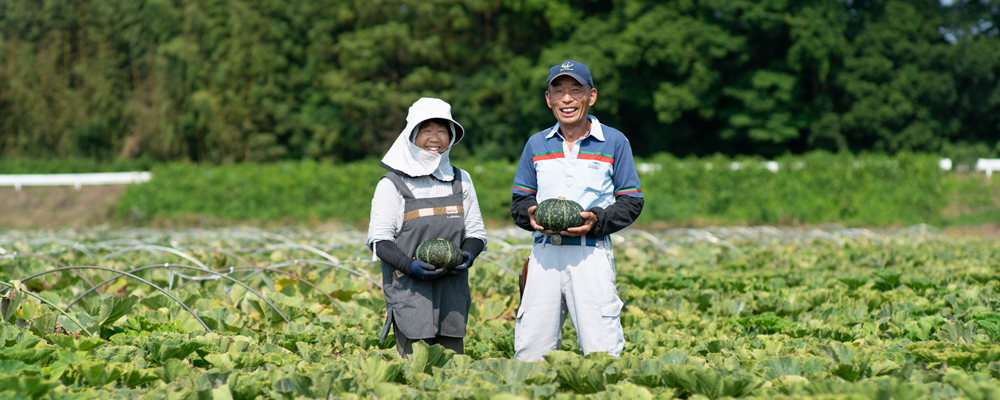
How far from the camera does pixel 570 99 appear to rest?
160 inches

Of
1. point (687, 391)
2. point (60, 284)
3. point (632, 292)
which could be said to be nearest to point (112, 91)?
point (60, 284)

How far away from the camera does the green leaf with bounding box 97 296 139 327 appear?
4664 mm

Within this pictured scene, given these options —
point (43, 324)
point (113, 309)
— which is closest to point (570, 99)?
point (113, 309)

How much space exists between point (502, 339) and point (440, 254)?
1259mm

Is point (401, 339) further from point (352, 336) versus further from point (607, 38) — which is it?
point (607, 38)

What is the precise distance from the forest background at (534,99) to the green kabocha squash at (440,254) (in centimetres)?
1911

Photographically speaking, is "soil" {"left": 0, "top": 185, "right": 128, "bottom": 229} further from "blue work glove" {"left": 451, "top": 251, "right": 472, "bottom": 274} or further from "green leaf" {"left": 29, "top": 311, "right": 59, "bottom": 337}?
"blue work glove" {"left": 451, "top": 251, "right": 472, "bottom": 274}

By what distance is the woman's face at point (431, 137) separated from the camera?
13.6 feet

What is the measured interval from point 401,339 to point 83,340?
5.51ft

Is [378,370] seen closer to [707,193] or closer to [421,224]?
[421,224]

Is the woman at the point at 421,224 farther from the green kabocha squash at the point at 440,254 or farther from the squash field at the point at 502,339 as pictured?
the squash field at the point at 502,339

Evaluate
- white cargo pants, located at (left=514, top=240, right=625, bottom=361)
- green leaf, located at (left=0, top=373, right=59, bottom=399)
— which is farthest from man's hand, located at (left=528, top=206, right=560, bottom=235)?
green leaf, located at (left=0, top=373, right=59, bottom=399)

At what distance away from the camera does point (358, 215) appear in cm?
2483

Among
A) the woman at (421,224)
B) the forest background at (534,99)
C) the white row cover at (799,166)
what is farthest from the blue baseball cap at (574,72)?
the white row cover at (799,166)
